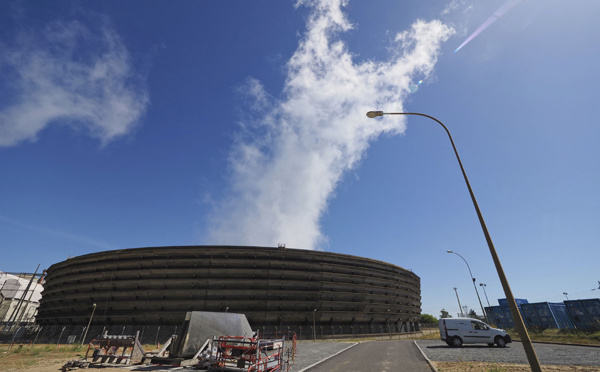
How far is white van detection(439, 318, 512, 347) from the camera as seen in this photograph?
18719 mm

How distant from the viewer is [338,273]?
169 ft

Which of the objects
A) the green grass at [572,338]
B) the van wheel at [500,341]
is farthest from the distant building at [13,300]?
the green grass at [572,338]

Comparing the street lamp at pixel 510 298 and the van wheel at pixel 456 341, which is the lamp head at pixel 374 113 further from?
the van wheel at pixel 456 341

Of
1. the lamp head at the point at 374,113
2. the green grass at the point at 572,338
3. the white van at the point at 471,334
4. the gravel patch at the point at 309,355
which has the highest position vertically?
the lamp head at the point at 374,113

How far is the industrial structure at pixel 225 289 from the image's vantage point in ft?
145

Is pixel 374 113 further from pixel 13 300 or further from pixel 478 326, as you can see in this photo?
pixel 13 300

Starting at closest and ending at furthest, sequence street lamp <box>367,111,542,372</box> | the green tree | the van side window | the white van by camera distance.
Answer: street lamp <box>367,111,542,372</box> < the white van < the van side window < the green tree

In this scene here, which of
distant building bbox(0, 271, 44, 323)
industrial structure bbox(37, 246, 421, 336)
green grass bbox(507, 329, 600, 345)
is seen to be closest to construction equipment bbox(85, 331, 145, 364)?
green grass bbox(507, 329, 600, 345)

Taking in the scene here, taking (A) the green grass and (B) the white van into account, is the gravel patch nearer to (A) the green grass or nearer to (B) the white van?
(B) the white van

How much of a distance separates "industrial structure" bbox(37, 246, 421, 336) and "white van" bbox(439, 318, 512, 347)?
2600cm

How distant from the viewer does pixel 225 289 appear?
149 ft

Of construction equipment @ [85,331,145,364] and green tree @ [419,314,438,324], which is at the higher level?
green tree @ [419,314,438,324]

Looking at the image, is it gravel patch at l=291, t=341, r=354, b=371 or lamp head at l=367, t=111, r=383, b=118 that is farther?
gravel patch at l=291, t=341, r=354, b=371

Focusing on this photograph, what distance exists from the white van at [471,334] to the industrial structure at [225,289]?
85.3ft
